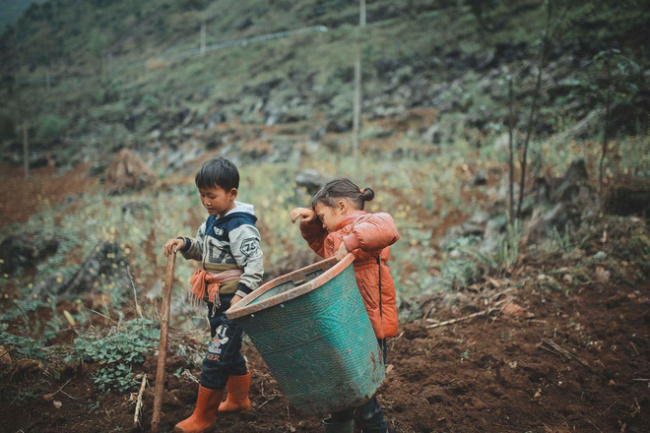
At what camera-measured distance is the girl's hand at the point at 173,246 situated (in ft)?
7.13

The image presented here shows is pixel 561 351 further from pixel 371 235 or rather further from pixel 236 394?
pixel 236 394

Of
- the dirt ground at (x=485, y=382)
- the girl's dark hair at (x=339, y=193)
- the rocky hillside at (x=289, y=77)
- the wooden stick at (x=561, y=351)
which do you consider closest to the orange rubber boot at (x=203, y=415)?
the dirt ground at (x=485, y=382)

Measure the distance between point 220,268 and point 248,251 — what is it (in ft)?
0.74

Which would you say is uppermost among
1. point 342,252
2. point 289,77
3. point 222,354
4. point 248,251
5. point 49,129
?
point 289,77

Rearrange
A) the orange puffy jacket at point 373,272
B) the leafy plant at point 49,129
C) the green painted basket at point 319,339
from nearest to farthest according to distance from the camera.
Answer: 1. the green painted basket at point 319,339
2. the orange puffy jacket at point 373,272
3. the leafy plant at point 49,129

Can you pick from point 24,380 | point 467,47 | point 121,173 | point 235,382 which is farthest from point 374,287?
point 467,47

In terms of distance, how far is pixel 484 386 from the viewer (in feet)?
8.23

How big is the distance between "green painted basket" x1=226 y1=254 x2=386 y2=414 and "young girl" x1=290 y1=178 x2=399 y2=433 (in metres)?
0.18

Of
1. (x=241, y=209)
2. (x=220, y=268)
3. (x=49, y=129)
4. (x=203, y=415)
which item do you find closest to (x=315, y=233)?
(x=241, y=209)

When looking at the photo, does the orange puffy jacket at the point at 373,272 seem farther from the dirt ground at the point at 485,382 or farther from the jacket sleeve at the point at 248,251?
the dirt ground at the point at 485,382

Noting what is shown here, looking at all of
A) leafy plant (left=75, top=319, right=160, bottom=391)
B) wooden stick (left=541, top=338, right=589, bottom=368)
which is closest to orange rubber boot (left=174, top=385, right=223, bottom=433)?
leafy plant (left=75, top=319, right=160, bottom=391)

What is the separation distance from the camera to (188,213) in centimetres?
771

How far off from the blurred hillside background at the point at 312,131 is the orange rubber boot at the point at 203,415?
1.00 metres

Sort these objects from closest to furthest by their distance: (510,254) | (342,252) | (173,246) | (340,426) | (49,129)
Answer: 1. (342,252)
2. (340,426)
3. (173,246)
4. (510,254)
5. (49,129)
